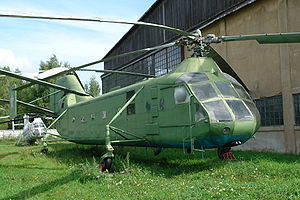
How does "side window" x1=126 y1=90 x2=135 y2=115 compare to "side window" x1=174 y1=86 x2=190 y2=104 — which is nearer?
"side window" x1=174 y1=86 x2=190 y2=104

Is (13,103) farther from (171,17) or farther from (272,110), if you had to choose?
(171,17)

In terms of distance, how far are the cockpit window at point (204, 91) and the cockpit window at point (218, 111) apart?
0.25m

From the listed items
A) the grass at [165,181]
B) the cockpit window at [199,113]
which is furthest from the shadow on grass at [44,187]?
the cockpit window at [199,113]

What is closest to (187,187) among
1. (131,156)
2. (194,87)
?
(194,87)

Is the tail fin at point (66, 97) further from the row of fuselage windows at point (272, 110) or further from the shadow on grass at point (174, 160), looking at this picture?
the row of fuselage windows at point (272, 110)

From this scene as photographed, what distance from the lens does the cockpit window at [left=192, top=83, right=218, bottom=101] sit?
892 cm

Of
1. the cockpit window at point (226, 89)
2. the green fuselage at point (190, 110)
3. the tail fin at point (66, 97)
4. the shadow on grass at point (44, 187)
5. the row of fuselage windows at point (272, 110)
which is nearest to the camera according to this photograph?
the shadow on grass at point (44, 187)

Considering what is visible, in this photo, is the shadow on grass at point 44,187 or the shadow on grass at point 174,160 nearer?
the shadow on grass at point 44,187

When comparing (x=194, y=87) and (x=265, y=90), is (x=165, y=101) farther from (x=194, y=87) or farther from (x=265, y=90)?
(x=265, y=90)

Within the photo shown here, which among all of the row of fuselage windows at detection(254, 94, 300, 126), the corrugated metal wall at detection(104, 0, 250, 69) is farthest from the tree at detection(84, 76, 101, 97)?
the row of fuselage windows at detection(254, 94, 300, 126)

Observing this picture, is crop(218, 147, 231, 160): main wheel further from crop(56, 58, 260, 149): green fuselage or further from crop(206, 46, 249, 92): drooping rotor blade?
crop(206, 46, 249, 92): drooping rotor blade

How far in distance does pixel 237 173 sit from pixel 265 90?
297 inches

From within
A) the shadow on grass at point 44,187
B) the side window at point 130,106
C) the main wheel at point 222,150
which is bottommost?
the shadow on grass at point 44,187

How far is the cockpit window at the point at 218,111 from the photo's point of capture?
8.46 metres
